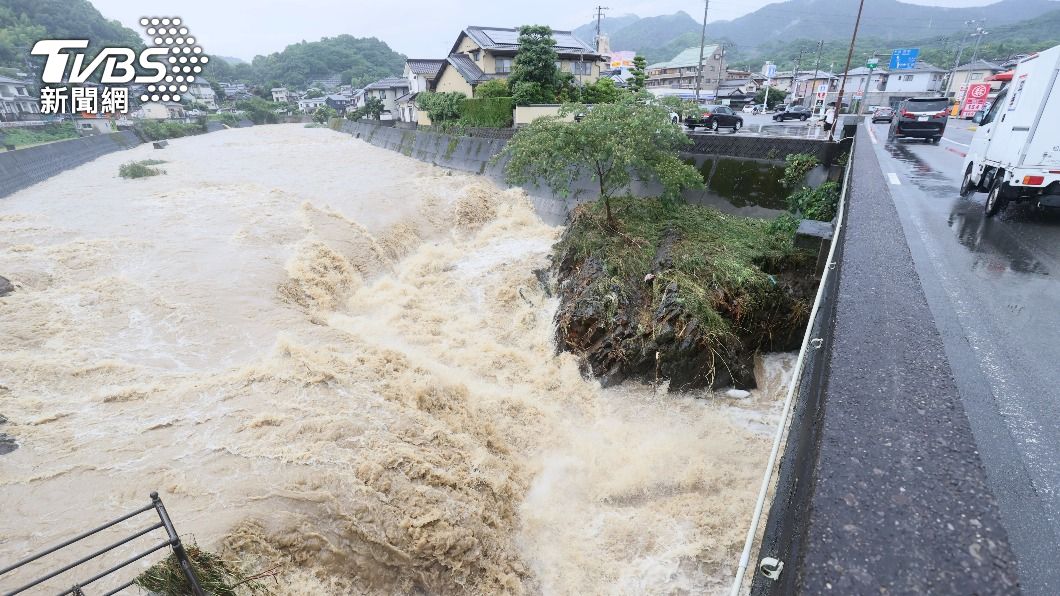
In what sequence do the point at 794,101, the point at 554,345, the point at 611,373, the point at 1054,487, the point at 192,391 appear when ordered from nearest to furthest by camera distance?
the point at 1054,487 → the point at 192,391 → the point at 611,373 → the point at 554,345 → the point at 794,101

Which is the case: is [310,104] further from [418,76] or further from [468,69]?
[468,69]

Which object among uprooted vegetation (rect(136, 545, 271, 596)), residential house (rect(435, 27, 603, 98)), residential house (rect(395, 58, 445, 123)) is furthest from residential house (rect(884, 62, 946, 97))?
uprooted vegetation (rect(136, 545, 271, 596))

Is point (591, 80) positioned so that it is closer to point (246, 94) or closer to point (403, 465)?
point (403, 465)

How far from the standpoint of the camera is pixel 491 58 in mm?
31375

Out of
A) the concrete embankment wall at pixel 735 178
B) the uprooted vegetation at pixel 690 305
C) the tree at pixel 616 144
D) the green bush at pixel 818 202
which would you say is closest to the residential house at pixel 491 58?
the concrete embankment wall at pixel 735 178

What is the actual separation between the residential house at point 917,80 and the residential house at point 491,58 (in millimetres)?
41083

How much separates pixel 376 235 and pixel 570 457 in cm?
1085

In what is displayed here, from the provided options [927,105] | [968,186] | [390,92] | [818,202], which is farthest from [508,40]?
[968,186]

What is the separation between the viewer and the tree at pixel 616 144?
10.6 m

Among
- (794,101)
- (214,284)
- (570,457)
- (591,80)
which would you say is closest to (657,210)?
(570,457)

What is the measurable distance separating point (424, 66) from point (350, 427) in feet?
131

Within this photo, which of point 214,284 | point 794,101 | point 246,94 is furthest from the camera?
point 246,94

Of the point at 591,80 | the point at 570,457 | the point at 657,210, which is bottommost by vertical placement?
the point at 570,457

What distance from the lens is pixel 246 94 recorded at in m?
85.4
